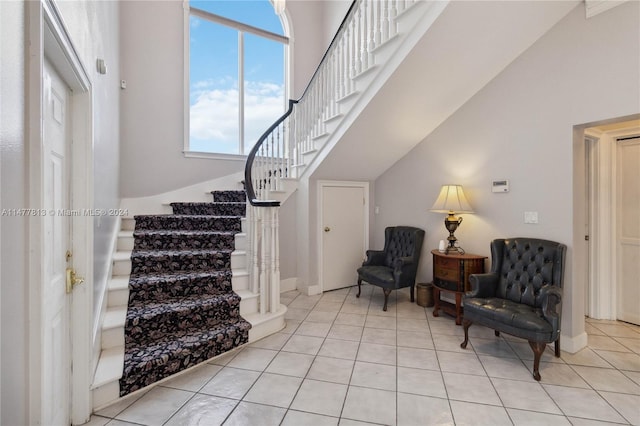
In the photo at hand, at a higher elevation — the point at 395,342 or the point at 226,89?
the point at 226,89

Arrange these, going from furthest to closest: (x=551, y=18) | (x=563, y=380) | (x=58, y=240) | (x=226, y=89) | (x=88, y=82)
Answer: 1. (x=226, y=89)
2. (x=551, y=18)
3. (x=563, y=380)
4. (x=88, y=82)
5. (x=58, y=240)

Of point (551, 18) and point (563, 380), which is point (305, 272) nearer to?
point (563, 380)

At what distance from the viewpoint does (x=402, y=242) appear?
426 centimetres

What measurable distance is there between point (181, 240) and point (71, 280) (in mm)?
1722

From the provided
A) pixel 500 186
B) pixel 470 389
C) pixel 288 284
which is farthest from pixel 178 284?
pixel 500 186

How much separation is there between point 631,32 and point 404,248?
9.55 feet

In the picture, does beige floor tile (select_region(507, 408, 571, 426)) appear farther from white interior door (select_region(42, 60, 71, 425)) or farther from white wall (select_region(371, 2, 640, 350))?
white interior door (select_region(42, 60, 71, 425))

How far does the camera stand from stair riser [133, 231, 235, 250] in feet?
10.9

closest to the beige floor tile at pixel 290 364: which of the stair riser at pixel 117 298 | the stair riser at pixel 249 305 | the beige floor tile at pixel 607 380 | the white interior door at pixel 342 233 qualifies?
the stair riser at pixel 249 305

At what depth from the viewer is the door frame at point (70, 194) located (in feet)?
3.10

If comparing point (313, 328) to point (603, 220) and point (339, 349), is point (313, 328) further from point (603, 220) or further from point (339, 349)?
point (603, 220)

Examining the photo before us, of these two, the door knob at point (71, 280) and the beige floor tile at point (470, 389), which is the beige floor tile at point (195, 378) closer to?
the door knob at point (71, 280)

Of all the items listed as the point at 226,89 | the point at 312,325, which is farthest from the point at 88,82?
the point at 226,89

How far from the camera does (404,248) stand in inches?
165
